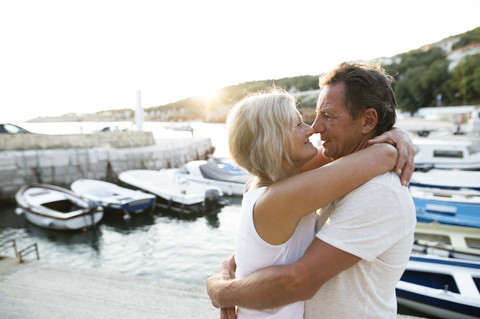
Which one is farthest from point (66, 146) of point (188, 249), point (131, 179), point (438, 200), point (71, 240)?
point (438, 200)

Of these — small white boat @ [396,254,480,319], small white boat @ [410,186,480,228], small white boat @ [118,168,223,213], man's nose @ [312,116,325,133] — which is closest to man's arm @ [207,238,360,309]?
man's nose @ [312,116,325,133]

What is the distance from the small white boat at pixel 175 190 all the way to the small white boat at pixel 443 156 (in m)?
11.3

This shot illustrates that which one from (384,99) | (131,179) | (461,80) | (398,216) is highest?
(461,80)

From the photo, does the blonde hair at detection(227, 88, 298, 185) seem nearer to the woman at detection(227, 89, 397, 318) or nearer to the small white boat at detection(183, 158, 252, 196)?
the woman at detection(227, 89, 397, 318)

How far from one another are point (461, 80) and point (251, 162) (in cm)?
6897

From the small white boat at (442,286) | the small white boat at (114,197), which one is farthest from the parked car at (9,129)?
the small white boat at (442,286)

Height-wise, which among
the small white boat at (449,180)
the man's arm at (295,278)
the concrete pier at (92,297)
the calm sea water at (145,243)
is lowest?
the calm sea water at (145,243)

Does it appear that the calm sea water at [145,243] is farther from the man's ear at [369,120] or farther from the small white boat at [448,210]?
the man's ear at [369,120]

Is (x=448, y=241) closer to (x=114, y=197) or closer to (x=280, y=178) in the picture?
(x=280, y=178)

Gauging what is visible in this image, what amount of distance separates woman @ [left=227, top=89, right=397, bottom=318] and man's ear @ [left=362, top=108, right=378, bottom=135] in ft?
0.75

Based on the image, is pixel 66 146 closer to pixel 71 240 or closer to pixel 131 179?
pixel 131 179

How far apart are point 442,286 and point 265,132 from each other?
5.87 metres

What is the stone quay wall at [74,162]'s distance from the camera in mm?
14758

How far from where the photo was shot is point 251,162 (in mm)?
1343
